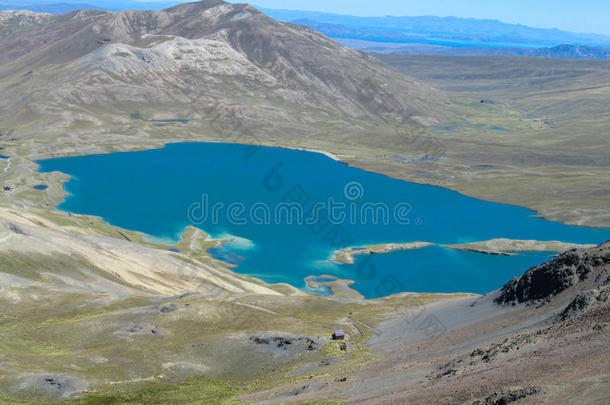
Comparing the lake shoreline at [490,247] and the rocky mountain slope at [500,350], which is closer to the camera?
the rocky mountain slope at [500,350]

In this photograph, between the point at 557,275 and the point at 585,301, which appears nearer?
the point at 585,301

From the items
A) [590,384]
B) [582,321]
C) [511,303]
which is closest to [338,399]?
[590,384]

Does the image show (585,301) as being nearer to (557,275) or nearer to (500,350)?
(500,350)

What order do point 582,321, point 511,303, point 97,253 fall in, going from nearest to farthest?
point 582,321
point 511,303
point 97,253

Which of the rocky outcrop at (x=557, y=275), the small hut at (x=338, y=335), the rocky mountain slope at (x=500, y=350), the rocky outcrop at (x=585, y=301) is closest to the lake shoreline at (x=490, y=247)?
the rocky mountain slope at (x=500, y=350)

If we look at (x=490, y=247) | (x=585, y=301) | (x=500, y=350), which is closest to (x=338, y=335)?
(x=500, y=350)

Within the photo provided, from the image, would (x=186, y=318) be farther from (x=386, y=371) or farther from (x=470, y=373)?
(x=470, y=373)

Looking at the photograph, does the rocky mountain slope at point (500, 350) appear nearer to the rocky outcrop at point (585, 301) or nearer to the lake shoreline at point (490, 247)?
the rocky outcrop at point (585, 301)

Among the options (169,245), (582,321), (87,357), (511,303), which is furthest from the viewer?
(169,245)
